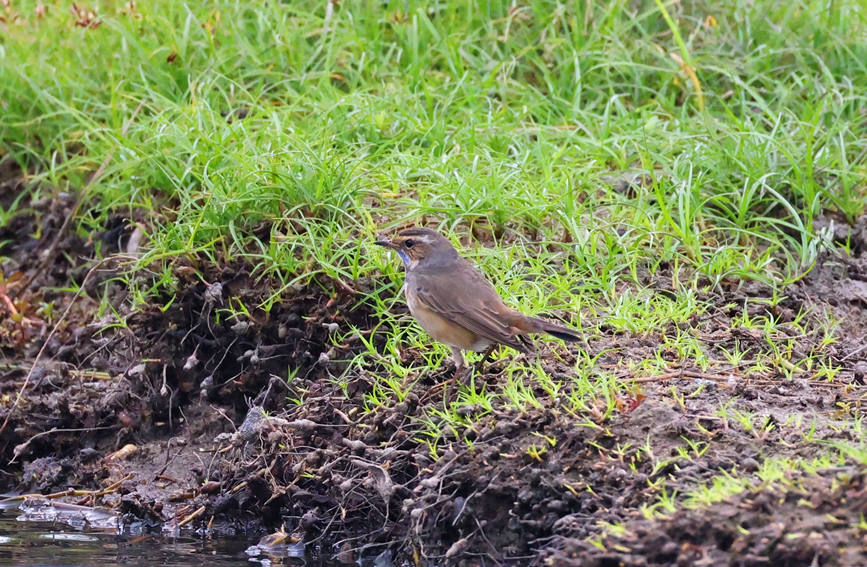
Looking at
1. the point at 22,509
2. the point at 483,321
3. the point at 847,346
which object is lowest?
the point at 22,509

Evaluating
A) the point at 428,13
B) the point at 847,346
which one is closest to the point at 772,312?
the point at 847,346

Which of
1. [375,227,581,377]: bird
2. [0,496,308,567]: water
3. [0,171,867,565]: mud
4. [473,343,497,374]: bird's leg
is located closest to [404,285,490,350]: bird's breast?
[375,227,581,377]: bird

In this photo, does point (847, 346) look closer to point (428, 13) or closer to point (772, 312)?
point (772, 312)

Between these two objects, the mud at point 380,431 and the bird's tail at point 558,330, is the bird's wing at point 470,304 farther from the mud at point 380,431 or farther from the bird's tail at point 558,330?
the mud at point 380,431

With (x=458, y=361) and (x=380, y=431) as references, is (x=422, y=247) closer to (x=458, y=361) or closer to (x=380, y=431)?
(x=458, y=361)

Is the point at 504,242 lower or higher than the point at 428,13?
lower

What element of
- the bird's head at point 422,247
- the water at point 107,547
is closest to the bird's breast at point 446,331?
the bird's head at point 422,247

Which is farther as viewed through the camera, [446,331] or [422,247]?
[422,247]

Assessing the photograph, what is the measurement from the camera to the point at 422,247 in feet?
20.4

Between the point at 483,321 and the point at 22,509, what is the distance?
2.77 meters

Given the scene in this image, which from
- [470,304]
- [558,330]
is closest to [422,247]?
[470,304]

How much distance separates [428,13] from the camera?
29.7ft

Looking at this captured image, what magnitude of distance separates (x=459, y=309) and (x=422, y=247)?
640mm

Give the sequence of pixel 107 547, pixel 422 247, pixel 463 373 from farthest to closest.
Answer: pixel 422 247 → pixel 463 373 → pixel 107 547
